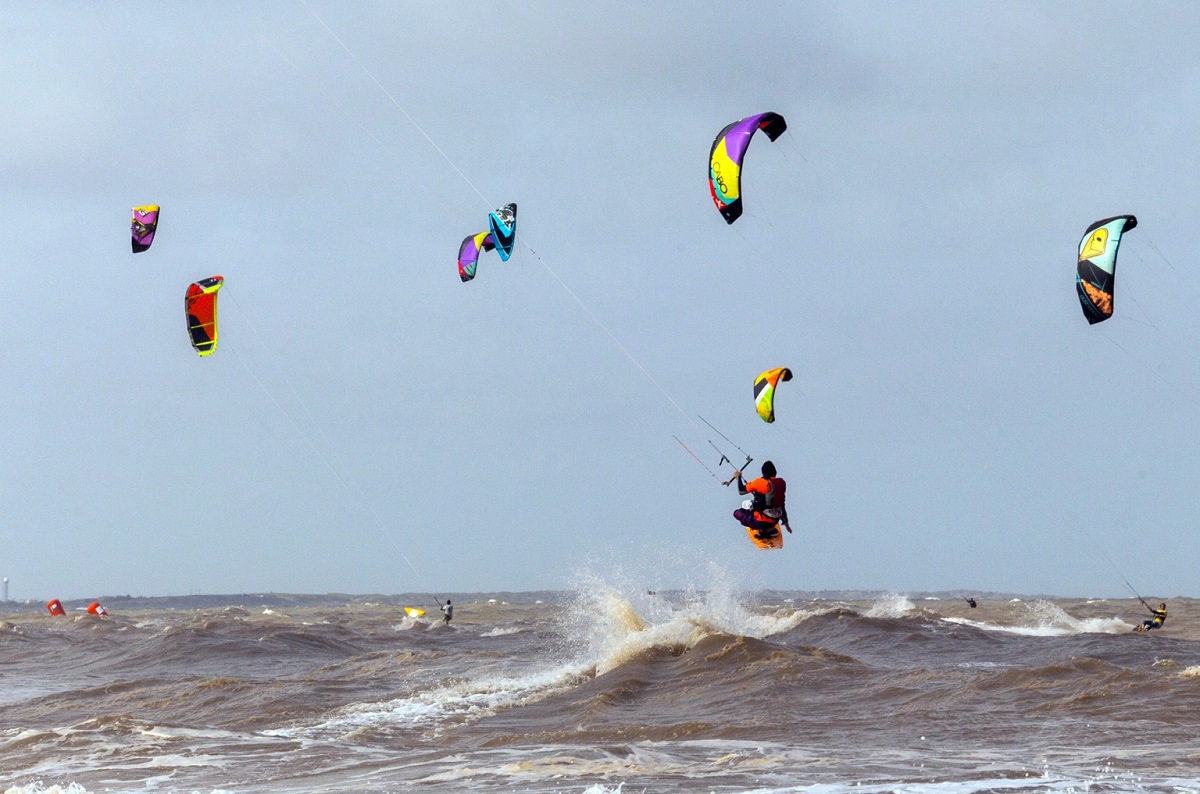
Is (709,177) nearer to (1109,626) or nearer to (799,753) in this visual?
(799,753)

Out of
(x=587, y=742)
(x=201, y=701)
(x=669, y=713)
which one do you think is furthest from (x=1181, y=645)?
(x=201, y=701)

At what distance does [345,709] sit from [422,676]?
8.75ft

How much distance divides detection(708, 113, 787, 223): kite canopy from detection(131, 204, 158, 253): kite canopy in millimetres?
12281

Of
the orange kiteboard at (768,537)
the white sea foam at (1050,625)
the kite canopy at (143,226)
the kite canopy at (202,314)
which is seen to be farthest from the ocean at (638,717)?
the kite canopy at (143,226)

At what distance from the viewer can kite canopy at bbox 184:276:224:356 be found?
19.5 meters

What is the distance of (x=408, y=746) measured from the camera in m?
9.42

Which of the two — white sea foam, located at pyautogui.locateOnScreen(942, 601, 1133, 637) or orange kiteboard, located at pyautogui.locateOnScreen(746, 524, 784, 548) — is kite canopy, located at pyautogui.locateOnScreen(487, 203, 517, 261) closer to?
orange kiteboard, located at pyautogui.locateOnScreen(746, 524, 784, 548)

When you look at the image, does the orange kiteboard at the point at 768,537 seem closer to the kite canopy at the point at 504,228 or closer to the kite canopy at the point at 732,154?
the kite canopy at the point at 732,154

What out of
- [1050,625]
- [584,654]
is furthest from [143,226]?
[1050,625]

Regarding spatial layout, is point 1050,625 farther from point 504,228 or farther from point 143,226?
point 143,226

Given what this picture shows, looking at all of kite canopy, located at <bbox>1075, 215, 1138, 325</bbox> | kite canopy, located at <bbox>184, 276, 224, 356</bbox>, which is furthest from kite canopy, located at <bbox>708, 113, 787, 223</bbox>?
kite canopy, located at <bbox>184, 276, 224, 356</bbox>

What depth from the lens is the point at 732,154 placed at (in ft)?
40.2

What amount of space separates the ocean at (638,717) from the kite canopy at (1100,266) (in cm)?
344

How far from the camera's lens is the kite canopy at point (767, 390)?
12688mm
